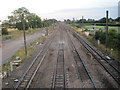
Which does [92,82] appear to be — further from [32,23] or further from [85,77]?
[32,23]

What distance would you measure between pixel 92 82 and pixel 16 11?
220ft

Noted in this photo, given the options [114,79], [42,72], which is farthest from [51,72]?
[114,79]

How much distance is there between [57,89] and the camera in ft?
30.0

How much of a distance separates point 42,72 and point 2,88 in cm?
356

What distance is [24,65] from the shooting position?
47.6 ft

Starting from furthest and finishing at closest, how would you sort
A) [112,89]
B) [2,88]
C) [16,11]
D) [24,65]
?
[16,11] < [24,65] < [2,88] < [112,89]

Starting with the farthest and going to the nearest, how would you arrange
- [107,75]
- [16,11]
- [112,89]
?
[16,11] < [107,75] < [112,89]

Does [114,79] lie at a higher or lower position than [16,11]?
lower

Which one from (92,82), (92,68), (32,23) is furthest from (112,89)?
(32,23)

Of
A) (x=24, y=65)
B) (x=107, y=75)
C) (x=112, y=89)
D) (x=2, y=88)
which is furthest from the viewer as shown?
(x=24, y=65)

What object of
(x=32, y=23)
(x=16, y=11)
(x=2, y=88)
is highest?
(x=16, y=11)

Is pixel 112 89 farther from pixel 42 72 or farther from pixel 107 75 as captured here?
pixel 42 72

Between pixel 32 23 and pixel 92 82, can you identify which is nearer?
pixel 92 82

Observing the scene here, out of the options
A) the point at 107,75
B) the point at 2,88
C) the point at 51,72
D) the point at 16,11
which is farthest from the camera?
the point at 16,11
